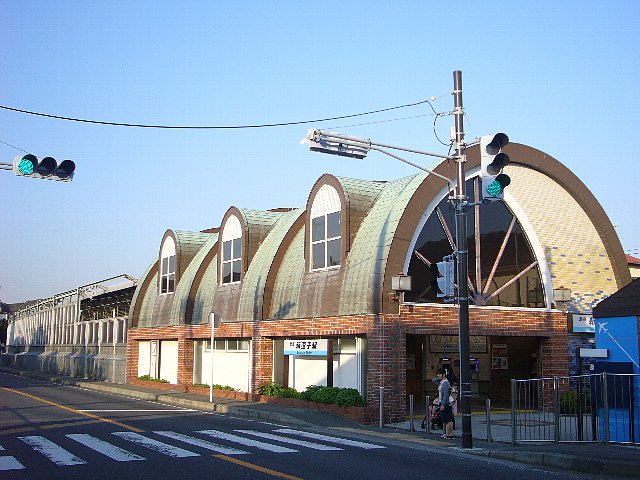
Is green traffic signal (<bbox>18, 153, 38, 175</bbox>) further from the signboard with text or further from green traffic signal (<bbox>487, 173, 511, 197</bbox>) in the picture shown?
the signboard with text

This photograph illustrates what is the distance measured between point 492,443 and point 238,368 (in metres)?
16.6

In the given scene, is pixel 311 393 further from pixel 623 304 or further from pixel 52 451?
pixel 52 451

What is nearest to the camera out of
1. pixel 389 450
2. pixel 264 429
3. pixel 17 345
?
pixel 389 450

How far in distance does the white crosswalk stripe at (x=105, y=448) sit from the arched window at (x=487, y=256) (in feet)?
37.1

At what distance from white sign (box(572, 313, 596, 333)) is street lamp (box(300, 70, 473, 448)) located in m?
10.7

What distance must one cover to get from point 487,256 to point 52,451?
16.3 metres

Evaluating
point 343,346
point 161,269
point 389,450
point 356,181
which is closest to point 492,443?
point 389,450

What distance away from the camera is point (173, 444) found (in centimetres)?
1555

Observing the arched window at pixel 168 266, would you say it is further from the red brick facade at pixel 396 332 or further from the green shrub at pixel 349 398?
the green shrub at pixel 349 398

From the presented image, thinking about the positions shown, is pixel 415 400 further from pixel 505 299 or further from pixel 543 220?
pixel 543 220

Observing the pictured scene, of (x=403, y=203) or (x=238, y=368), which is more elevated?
(x=403, y=203)

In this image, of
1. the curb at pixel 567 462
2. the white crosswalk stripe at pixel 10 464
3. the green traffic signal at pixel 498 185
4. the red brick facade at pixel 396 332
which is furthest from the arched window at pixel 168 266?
the curb at pixel 567 462

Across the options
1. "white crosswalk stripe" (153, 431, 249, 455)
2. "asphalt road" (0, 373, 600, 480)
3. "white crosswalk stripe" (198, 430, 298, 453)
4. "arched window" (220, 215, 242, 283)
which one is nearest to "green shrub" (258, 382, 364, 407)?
"asphalt road" (0, 373, 600, 480)

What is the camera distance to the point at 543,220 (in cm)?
2703
